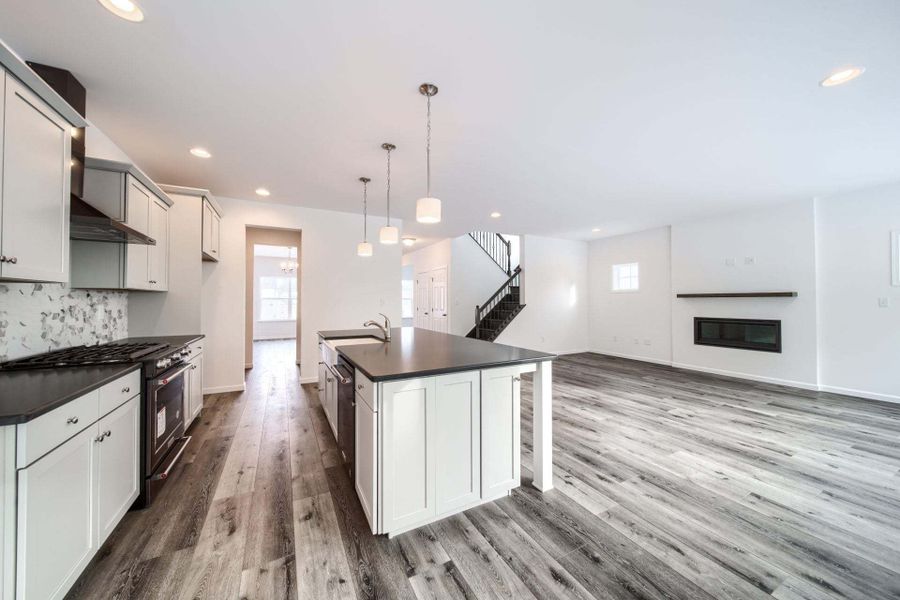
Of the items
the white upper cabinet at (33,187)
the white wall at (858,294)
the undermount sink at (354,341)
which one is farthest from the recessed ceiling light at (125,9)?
Result: the white wall at (858,294)

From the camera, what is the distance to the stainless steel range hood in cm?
203

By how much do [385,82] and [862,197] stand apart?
6.56m

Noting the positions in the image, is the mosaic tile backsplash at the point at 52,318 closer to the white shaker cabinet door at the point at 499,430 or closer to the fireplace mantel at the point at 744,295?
the white shaker cabinet door at the point at 499,430

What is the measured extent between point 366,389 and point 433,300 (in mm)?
7022

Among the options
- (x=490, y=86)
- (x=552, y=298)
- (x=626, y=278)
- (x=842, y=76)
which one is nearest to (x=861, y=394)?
(x=626, y=278)

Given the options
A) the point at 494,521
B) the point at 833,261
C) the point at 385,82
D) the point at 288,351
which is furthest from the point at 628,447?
the point at 288,351

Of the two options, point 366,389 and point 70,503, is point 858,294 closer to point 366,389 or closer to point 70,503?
point 366,389

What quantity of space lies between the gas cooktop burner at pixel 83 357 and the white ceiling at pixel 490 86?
1.87 meters

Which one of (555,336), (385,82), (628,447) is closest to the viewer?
(385,82)

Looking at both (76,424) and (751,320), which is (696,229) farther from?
(76,424)

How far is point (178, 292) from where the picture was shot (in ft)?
12.0

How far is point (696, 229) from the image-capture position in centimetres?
623

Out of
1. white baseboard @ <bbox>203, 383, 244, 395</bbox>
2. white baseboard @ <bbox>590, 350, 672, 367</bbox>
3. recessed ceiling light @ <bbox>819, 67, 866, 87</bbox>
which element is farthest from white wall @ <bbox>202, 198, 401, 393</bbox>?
white baseboard @ <bbox>590, 350, 672, 367</bbox>

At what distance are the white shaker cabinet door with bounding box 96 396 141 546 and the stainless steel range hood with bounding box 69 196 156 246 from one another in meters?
1.15
